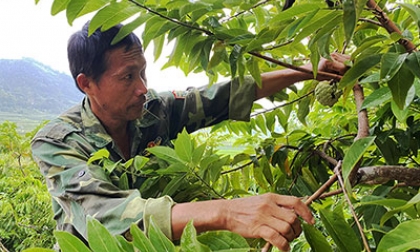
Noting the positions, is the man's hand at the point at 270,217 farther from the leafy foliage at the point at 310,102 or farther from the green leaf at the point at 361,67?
the green leaf at the point at 361,67

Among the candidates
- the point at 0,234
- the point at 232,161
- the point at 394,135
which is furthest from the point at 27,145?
the point at 394,135

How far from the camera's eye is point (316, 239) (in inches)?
17.3

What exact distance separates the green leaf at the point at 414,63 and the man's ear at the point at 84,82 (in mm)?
741

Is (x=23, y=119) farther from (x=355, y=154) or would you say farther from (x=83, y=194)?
(x=355, y=154)

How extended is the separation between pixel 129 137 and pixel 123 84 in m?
0.18

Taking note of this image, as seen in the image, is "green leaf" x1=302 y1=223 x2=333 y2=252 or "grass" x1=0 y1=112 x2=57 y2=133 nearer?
"green leaf" x1=302 y1=223 x2=333 y2=252

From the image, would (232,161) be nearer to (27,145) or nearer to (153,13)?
(153,13)

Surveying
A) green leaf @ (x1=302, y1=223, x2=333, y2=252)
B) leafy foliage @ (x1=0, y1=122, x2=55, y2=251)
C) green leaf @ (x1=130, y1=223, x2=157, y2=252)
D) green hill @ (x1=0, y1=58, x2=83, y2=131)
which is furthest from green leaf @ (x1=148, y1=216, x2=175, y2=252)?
green hill @ (x1=0, y1=58, x2=83, y2=131)

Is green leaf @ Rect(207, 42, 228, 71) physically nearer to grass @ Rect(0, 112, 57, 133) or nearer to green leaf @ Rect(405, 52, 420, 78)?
green leaf @ Rect(405, 52, 420, 78)

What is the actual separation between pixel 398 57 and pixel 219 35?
1.00 ft

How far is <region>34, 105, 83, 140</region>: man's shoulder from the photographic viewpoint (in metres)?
0.83

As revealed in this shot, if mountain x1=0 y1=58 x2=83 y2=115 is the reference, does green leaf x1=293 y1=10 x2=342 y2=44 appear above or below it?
above

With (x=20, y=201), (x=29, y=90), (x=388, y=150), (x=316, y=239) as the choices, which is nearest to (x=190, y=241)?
(x=316, y=239)

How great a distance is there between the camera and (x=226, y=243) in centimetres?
40
